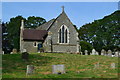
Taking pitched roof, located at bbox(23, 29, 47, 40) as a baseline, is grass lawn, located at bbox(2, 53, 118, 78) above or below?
below

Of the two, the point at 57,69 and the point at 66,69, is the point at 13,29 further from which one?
the point at 57,69

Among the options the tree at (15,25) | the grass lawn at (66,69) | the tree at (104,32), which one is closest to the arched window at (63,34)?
the tree at (104,32)

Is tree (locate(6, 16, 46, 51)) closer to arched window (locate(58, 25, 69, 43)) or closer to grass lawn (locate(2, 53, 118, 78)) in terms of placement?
arched window (locate(58, 25, 69, 43))

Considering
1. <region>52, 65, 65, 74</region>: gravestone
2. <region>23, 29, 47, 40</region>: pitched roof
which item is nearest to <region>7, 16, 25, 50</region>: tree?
<region>23, 29, 47, 40</region>: pitched roof

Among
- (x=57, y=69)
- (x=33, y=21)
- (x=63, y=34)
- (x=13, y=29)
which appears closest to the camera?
(x=57, y=69)

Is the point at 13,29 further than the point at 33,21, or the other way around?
the point at 33,21

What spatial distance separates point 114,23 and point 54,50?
30770mm

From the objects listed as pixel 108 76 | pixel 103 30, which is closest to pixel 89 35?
pixel 103 30

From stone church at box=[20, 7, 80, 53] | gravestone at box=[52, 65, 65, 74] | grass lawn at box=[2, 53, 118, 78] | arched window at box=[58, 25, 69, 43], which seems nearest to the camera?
grass lawn at box=[2, 53, 118, 78]

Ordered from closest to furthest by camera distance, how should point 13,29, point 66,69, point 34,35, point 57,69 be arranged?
point 57,69 → point 66,69 → point 34,35 → point 13,29

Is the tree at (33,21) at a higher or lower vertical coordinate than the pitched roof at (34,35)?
higher

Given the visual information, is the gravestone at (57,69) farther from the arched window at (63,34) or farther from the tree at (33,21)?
the tree at (33,21)

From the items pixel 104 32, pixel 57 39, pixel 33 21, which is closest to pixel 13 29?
pixel 33 21

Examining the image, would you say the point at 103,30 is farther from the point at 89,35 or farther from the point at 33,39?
the point at 33,39
